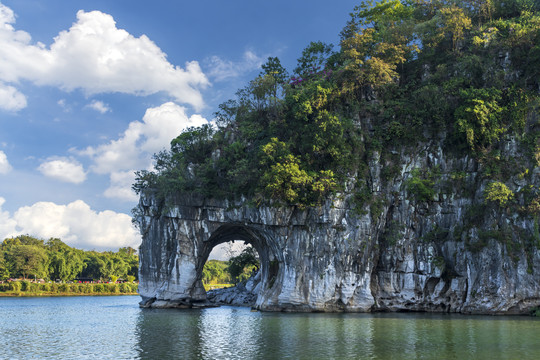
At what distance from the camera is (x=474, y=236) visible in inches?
1059

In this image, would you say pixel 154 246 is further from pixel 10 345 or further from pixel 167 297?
pixel 10 345

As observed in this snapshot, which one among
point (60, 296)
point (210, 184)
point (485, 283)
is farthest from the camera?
point (60, 296)

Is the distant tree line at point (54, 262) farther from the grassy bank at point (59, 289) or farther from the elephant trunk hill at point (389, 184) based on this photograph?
the elephant trunk hill at point (389, 184)

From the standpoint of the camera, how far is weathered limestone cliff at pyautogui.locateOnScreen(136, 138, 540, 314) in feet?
84.2

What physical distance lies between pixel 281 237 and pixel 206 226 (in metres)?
6.24

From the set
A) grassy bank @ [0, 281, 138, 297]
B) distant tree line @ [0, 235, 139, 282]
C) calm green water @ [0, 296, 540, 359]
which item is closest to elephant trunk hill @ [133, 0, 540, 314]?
calm green water @ [0, 296, 540, 359]

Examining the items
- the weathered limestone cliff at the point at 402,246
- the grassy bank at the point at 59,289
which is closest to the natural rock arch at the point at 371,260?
the weathered limestone cliff at the point at 402,246

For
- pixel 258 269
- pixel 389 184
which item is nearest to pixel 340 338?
pixel 389 184

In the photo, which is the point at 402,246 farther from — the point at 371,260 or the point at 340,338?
the point at 340,338

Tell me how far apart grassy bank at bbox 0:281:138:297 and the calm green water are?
37.7 metres

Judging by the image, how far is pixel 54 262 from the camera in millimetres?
62438

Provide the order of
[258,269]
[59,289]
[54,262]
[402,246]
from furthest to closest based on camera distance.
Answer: [54,262] < [59,289] < [258,269] < [402,246]

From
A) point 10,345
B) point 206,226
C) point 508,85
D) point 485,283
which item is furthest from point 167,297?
point 508,85

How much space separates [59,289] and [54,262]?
453 cm
